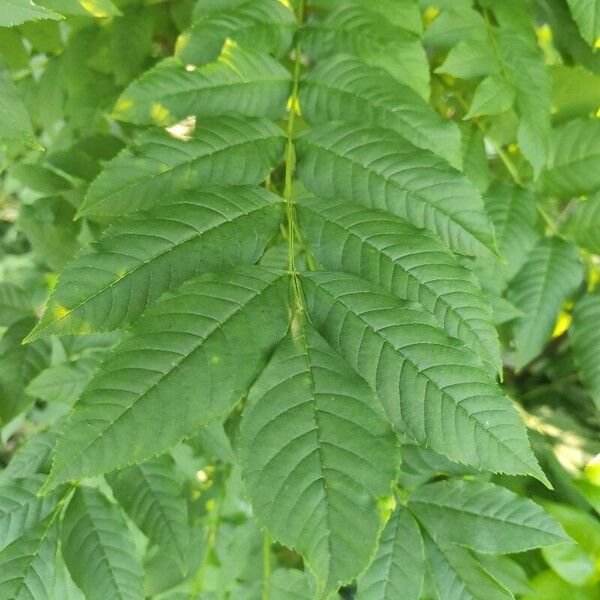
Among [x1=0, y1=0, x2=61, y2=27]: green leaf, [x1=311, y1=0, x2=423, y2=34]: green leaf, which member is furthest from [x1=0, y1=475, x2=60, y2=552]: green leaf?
[x1=311, y1=0, x2=423, y2=34]: green leaf

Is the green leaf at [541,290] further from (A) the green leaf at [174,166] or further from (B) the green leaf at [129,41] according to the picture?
(B) the green leaf at [129,41]

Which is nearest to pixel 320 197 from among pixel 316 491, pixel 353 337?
pixel 353 337

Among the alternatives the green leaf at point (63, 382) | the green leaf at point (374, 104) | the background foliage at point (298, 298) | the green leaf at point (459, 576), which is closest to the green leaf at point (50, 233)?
the background foliage at point (298, 298)

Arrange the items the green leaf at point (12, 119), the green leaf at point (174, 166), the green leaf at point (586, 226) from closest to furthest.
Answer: the green leaf at point (12, 119) → the green leaf at point (174, 166) → the green leaf at point (586, 226)

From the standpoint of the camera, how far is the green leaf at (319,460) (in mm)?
489

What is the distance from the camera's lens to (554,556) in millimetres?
1012

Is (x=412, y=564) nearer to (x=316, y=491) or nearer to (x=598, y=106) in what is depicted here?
(x=316, y=491)

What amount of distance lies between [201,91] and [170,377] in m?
0.46

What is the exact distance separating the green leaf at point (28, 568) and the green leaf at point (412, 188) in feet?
1.90

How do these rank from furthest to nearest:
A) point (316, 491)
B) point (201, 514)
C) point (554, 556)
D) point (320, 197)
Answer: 1. point (201, 514)
2. point (554, 556)
3. point (320, 197)
4. point (316, 491)

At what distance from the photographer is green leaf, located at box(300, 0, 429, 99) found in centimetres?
90

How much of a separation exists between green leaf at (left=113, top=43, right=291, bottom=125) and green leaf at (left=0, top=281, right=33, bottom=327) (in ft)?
1.78

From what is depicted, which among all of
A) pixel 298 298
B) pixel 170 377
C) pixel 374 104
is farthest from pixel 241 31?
pixel 170 377

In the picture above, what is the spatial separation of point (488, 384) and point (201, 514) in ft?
2.90
